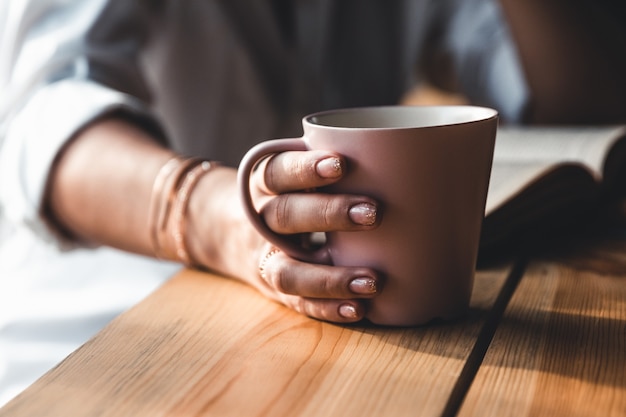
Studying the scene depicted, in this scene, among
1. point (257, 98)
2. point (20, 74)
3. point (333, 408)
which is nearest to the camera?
point (333, 408)

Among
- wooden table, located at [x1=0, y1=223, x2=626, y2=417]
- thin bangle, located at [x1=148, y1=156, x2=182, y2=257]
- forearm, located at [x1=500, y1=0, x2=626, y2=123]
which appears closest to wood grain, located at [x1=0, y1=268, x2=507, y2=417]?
wooden table, located at [x1=0, y1=223, x2=626, y2=417]

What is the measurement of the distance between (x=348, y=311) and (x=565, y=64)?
0.85m

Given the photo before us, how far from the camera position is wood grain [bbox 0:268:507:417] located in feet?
1.04

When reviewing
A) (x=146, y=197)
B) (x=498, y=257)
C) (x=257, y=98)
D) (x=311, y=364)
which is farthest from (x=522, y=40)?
(x=311, y=364)

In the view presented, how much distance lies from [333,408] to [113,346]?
15 cm

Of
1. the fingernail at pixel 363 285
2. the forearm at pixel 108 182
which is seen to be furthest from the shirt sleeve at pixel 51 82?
the fingernail at pixel 363 285

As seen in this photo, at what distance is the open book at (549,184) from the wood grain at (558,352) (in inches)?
2.2

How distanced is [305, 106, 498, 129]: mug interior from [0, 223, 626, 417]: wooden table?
127mm

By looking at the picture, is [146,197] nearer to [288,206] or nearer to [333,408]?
[288,206]

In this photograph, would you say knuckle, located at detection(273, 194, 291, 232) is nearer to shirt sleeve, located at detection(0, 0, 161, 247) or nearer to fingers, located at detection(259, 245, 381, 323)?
fingers, located at detection(259, 245, 381, 323)

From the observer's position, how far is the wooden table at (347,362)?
1.03ft

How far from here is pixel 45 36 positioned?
2.26 ft

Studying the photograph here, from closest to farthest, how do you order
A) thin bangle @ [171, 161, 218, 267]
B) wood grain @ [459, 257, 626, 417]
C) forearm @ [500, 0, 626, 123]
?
wood grain @ [459, 257, 626, 417] → thin bangle @ [171, 161, 218, 267] → forearm @ [500, 0, 626, 123]

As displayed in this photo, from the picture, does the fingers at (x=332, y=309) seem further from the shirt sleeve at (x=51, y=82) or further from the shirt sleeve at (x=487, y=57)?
the shirt sleeve at (x=487, y=57)
